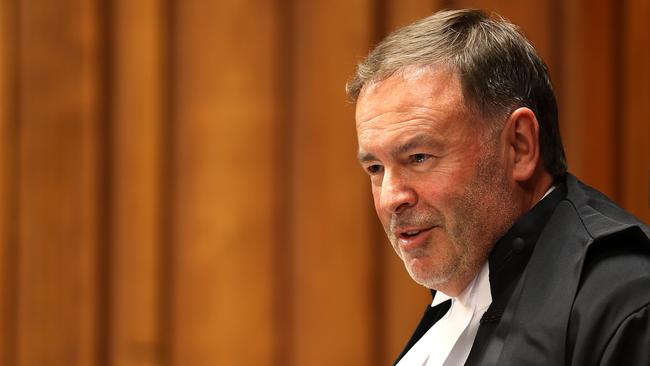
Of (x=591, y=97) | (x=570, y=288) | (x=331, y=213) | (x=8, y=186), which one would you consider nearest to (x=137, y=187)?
(x=8, y=186)

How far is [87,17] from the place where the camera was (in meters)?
3.28

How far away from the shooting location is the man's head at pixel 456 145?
1.58 metres

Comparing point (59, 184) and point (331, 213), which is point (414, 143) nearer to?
point (331, 213)

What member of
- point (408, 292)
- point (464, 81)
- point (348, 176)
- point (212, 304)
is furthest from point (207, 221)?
point (464, 81)

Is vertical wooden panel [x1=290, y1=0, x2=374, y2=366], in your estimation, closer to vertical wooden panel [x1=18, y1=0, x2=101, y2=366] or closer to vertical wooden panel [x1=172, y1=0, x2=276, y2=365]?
vertical wooden panel [x1=172, y1=0, x2=276, y2=365]

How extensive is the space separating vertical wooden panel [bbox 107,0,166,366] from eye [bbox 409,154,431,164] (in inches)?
68.5

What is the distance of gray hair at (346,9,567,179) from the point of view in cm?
158

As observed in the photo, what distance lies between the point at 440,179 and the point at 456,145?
64mm

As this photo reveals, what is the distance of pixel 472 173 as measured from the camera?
158 cm

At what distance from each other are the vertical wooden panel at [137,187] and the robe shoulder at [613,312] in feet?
6.70

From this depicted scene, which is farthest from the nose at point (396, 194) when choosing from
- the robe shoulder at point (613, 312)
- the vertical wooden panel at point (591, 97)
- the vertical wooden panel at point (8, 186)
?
the vertical wooden panel at point (8, 186)

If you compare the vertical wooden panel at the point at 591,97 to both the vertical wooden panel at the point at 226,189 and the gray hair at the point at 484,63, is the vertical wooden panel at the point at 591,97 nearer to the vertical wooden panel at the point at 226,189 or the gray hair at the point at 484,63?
the vertical wooden panel at the point at 226,189

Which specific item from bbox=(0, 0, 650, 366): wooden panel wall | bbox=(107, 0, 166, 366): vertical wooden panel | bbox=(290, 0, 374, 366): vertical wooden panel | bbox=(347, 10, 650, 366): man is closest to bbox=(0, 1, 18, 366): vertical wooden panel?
bbox=(0, 0, 650, 366): wooden panel wall

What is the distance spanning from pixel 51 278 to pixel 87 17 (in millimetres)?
924
